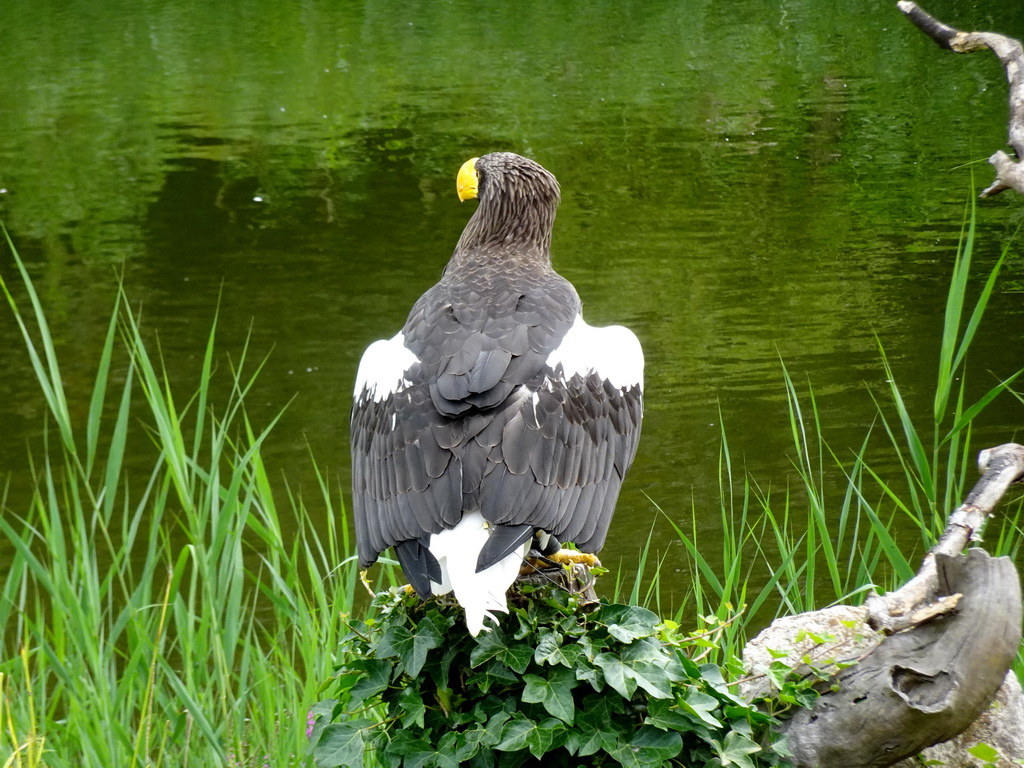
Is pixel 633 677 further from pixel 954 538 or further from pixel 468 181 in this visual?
pixel 468 181

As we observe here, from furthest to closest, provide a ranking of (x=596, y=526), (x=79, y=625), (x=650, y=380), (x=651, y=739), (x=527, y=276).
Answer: (x=650, y=380) → (x=527, y=276) → (x=79, y=625) → (x=596, y=526) → (x=651, y=739)

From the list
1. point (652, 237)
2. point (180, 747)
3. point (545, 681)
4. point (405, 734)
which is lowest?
point (652, 237)

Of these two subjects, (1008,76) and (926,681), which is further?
(1008,76)

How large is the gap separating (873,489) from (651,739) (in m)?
3.91

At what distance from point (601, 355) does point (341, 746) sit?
0.98 meters

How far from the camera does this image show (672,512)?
5668 mm

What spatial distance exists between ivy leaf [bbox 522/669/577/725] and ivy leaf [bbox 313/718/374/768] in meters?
0.33

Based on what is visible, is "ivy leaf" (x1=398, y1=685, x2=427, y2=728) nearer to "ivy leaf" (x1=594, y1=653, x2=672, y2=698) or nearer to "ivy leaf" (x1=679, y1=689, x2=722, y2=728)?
"ivy leaf" (x1=594, y1=653, x2=672, y2=698)

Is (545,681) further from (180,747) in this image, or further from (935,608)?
(180,747)

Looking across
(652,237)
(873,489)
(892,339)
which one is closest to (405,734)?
(873,489)

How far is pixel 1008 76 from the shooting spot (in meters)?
2.76

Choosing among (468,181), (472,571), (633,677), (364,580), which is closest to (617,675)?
(633,677)

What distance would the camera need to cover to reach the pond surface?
6.90 meters

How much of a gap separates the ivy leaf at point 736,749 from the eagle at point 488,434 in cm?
41
